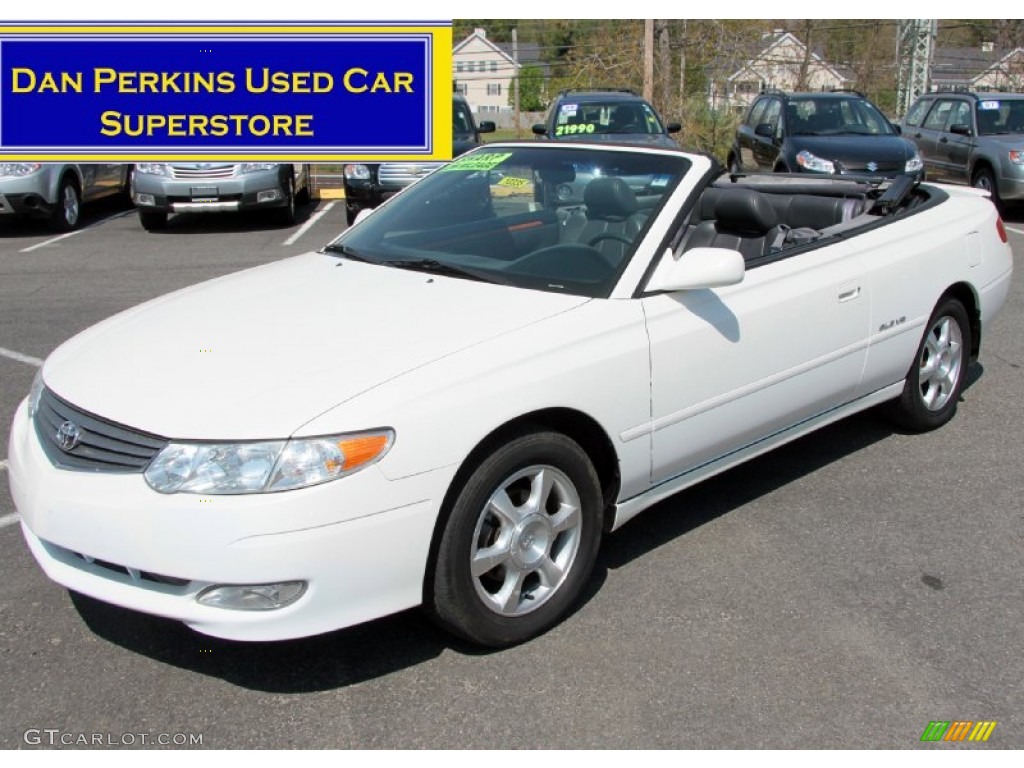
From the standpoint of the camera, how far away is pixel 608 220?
4.19m

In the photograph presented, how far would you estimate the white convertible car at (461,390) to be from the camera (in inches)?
115

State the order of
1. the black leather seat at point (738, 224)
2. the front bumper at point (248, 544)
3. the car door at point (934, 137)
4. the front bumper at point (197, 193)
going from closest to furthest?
1. the front bumper at point (248, 544)
2. the black leather seat at point (738, 224)
3. the front bumper at point (197, 193)
4. the car door at point (934, 137)

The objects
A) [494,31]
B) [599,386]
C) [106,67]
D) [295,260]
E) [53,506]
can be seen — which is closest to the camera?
[53,506]

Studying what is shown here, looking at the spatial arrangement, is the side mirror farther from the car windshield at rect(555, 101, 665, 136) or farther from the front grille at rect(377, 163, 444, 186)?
the car windshield at rect(555, 101, 665, 136)

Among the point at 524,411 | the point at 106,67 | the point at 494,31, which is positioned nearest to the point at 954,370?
the point at 524,411

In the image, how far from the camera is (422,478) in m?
3.02

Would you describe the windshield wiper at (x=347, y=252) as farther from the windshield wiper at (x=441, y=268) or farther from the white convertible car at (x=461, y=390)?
the windshield wiper at (x=441, y=268)

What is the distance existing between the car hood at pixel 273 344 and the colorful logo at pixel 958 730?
1.69m

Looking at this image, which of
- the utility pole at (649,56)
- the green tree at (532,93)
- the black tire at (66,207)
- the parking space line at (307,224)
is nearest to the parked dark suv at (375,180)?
the parking space line at (307,224)

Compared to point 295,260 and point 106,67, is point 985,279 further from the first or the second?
point 106,67

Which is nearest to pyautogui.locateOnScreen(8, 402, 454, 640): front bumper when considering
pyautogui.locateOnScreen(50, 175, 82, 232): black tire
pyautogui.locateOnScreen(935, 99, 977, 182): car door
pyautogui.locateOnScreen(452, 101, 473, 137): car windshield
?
pyautogui.locateOnScreen(50, 175, 82, 232): black tire

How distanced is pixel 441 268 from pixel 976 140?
12484mm

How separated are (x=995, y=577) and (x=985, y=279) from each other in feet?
7.13

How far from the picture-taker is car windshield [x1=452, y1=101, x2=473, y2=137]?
15.5 m
